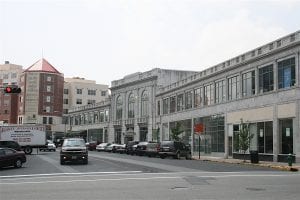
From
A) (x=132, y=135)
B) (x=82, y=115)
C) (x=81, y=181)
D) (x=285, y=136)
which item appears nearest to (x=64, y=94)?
(x=82, y=115)

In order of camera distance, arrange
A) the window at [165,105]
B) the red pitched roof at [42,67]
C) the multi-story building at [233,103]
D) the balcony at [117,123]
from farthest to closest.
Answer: the red pitched roof at [42,67] → the balcony at [117,123] → the window at [165,105] → the multi-story building at [233,103]

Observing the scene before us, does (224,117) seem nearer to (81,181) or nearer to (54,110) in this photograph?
(81,181)

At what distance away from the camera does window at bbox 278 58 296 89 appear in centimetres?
3956

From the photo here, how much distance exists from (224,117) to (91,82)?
314 feet

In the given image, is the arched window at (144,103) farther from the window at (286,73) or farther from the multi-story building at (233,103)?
the window at (286,73)

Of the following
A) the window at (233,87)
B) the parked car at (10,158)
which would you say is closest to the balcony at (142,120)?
the window at (233,87)

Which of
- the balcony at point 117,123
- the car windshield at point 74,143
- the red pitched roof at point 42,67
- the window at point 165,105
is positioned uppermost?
the red pitched roof at point 42,67

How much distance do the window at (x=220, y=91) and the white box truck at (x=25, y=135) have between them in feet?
68.7

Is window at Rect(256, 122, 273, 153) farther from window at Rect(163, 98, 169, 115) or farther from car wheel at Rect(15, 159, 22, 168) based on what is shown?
window at Rect(163, 98, 169, 115)

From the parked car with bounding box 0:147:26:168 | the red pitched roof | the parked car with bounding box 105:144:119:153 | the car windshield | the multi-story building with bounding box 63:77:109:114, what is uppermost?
the red pitched roof

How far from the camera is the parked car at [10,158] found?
29.4m

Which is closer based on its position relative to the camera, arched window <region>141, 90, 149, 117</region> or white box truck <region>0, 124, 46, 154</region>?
white box truck <region>0, 124, 46, 154</region>

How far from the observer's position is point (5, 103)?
125m

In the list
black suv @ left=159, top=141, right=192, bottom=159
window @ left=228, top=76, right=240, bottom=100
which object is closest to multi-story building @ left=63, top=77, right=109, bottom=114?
window @ left=228, top=76, right=240, bottom=100
